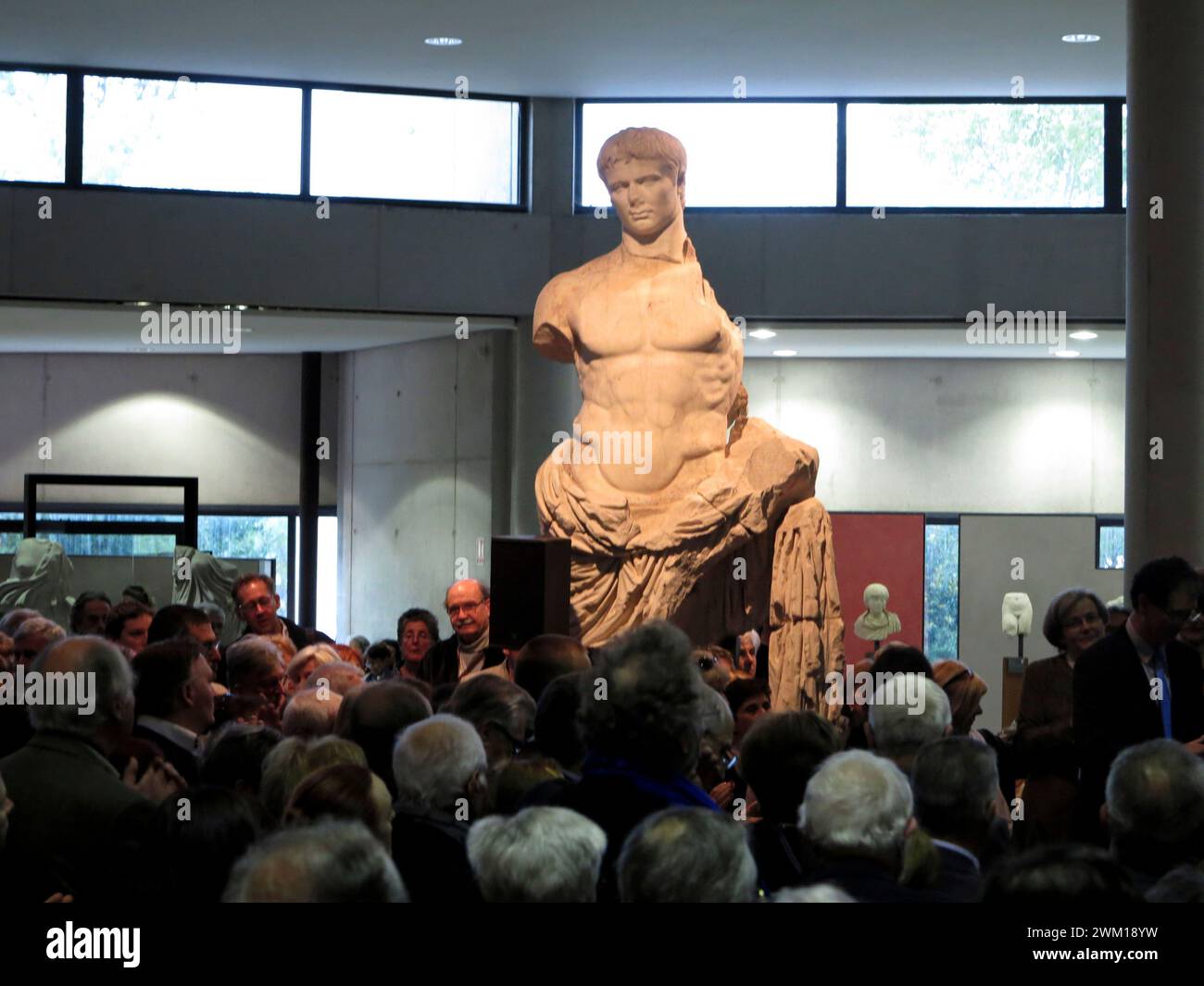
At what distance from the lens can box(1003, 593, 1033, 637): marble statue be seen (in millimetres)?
14109

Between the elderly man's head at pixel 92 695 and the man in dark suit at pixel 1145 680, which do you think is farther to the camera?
the man in dark suit at pixel 1145 680

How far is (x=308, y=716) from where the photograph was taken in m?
4.50

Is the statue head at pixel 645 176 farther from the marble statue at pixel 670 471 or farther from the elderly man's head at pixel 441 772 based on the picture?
the elderly man's head at pixel 441 772

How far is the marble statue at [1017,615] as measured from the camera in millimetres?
14109

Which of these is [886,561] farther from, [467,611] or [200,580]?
[467,611]

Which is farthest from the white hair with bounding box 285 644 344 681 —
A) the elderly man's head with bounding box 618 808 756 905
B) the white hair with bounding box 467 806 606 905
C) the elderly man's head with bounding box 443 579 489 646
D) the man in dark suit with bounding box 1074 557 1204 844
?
the elderly man's head with bounding box 618 808 756 905

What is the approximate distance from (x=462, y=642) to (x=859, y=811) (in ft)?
15.0

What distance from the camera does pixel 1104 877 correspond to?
8.29ft

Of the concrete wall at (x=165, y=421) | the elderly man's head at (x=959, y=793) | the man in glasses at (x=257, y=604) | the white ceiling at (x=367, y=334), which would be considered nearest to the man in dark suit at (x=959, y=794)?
the elderly man's head at (x=959, y=793)

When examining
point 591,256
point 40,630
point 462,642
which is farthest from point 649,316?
point 591,256

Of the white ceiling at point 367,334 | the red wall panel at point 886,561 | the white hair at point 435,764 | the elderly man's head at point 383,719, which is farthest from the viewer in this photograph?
the red wall panel at point 886,561

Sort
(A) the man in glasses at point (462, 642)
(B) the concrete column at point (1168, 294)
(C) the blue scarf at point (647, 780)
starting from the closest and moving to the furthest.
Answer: (C) the blue scarf at point (647, 780), (A) the man in glasses at point (462, 642), (B) the concrete column at point (1168, 294)

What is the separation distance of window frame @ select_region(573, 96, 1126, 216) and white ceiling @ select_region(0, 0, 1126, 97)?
175 millimetres

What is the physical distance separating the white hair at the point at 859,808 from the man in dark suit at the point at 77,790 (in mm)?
1214
